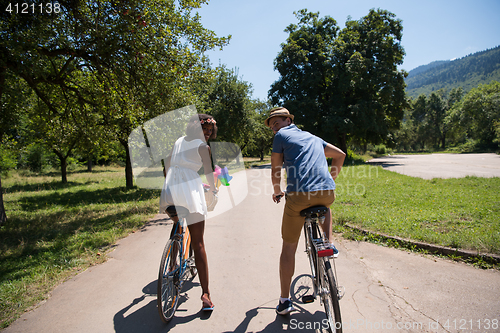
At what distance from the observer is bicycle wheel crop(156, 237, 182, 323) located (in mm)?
2637

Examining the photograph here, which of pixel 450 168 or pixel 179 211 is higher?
pixel 179 211

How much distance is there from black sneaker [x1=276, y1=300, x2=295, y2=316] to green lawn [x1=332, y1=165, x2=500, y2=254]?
3058 mm

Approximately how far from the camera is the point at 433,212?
6.09 metres

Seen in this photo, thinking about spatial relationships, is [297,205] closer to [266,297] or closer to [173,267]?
[266,297]

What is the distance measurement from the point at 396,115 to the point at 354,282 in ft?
99.2

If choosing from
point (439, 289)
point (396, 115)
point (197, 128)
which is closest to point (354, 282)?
point (439, 289)

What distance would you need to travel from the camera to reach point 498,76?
7785 inches

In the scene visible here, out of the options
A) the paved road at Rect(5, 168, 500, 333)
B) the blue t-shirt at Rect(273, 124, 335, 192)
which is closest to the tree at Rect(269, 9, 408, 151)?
the paved road at Rect(5, 168, 500, 333)

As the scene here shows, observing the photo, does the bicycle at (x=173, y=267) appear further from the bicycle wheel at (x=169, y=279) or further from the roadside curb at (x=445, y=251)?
the roadside curb at (x=445, y=251)

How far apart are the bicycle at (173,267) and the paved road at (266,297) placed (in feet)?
0.57

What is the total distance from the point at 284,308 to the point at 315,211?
1163 millimetres

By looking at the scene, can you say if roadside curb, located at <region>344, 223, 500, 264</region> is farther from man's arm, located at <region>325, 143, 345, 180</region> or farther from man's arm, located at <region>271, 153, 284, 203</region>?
man's arm, located at <region>271, 153, 284, 203</region>

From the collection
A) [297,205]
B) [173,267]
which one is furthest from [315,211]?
[173,267]

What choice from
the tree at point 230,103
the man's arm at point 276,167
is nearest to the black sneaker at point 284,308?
the man's arm at point 276,167
